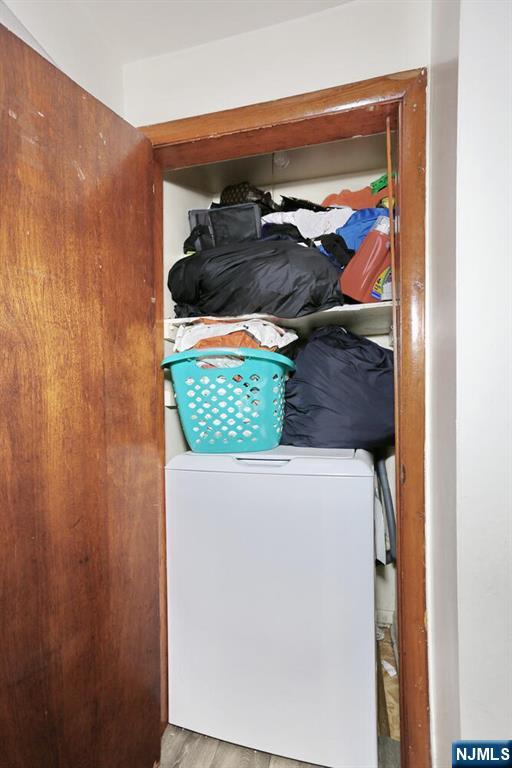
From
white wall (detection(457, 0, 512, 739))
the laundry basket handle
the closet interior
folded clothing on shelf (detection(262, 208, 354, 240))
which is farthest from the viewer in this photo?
folded clothing on shelf (detection(262, 208, 354, 240))

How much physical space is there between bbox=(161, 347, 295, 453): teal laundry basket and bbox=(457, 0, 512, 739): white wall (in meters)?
0.60

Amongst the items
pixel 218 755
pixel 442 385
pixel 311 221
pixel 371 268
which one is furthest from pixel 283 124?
pixel 218 755

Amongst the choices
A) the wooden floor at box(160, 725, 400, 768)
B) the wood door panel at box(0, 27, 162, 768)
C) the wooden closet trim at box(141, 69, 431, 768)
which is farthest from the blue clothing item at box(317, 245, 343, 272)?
the wooden floor at box(160, 725, 400, 768)

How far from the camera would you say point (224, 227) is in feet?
4.63

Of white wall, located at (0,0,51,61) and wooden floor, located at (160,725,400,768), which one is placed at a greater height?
white wall, located at (0,0,51,61)

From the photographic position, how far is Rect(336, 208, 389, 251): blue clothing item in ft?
4.36

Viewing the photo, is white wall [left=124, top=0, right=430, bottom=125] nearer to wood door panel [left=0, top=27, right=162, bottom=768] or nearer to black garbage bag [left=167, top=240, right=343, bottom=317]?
wood door panel [left=0, top=27, right=162, bottom=768]

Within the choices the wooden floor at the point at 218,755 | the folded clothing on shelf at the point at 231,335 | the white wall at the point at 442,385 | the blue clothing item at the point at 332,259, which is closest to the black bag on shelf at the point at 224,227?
the blue clothing item at the point at 332,259

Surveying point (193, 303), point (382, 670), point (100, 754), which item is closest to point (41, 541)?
point (100, 754)

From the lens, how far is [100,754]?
94cm

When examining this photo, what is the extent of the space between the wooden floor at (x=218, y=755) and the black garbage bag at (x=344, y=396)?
3.14 feet

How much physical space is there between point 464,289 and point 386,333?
0.92 meters

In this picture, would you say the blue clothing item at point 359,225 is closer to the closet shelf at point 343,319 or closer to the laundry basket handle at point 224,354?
the closet shelf at point 343,319

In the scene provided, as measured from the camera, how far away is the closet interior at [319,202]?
1.29m
